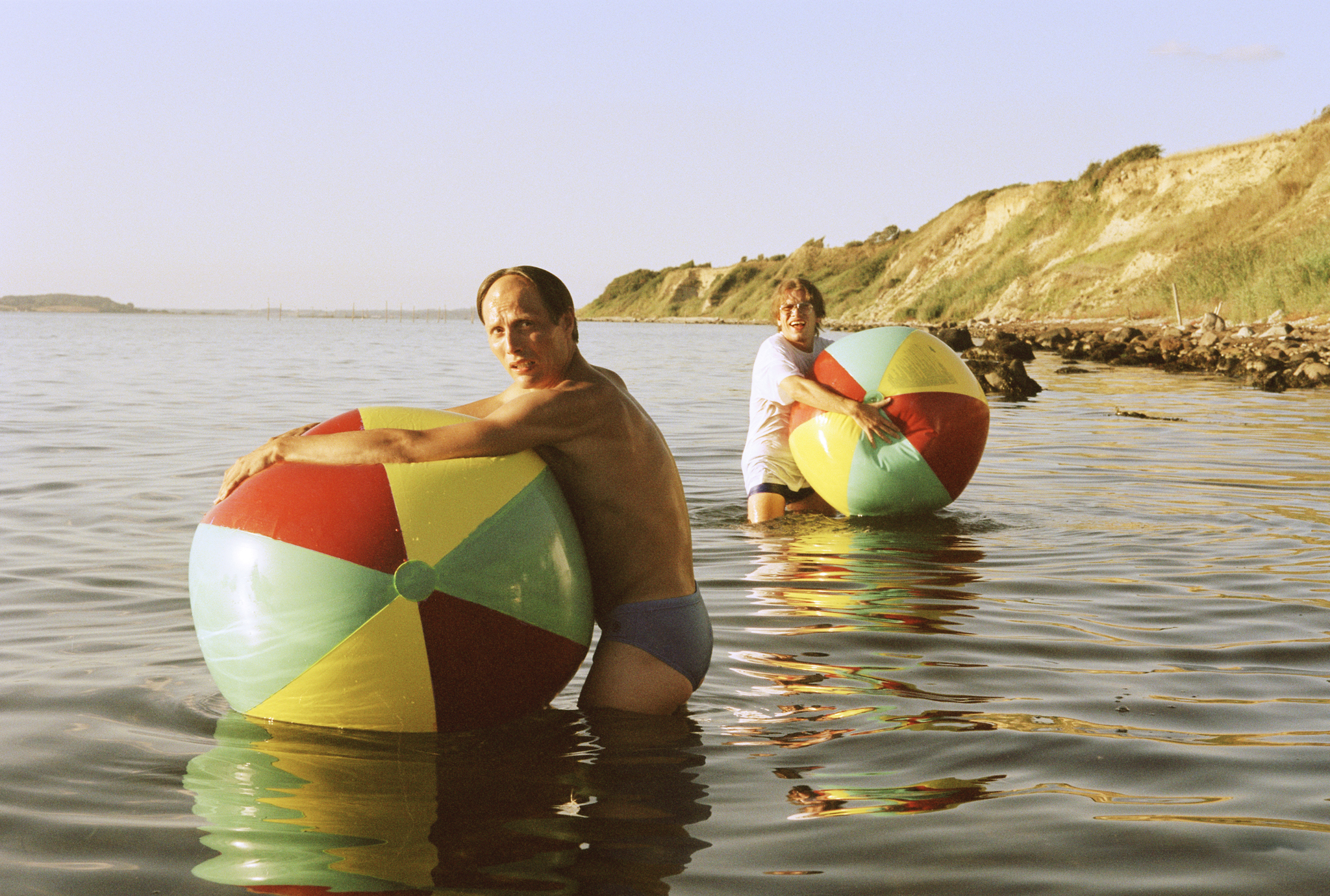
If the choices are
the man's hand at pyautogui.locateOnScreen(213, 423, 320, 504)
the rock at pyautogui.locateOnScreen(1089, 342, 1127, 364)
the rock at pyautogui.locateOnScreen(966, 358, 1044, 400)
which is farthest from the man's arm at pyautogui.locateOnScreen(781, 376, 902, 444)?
the rock at pyautogui.locateOnScreen(1089, 342, 1127, 364)

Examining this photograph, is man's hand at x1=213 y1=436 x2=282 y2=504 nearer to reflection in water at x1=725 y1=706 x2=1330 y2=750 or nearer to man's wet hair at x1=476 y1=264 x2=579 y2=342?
man's wet hair at x1=476 y1=264 x2=579 y2=342

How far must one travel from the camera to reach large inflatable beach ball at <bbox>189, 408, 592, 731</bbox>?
3.90 metres

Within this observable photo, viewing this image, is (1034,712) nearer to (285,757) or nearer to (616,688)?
(616,688)

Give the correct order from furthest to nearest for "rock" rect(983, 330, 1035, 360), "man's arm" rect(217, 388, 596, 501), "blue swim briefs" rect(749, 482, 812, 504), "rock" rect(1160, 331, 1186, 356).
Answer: "rock" rect(1160, 331, 1186, 356) → "rock" rect(983, 330, 1035, 360) → "blue swim briefs" rect(749, 482, 812, 504) → "man's arm" rect(217, 388, 596, 501)

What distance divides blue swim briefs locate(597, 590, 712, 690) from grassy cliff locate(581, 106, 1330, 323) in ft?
124

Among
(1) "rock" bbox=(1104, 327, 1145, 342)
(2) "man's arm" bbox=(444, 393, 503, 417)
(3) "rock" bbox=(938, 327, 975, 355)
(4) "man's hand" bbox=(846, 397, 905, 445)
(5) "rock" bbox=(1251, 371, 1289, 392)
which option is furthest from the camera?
(1) "rock" bbox=(1104, 327, 1145, 342)

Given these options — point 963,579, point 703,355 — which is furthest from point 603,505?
point 703,355

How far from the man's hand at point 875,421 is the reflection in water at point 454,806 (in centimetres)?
407

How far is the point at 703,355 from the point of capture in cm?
4675

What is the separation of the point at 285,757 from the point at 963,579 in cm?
431

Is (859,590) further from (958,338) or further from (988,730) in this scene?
(958,338)

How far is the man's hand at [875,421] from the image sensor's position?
8.17 meters

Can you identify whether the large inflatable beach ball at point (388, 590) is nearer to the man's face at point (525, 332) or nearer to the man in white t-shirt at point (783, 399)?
the man's face at point (525, 332)

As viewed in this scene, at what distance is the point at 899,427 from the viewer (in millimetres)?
8258
